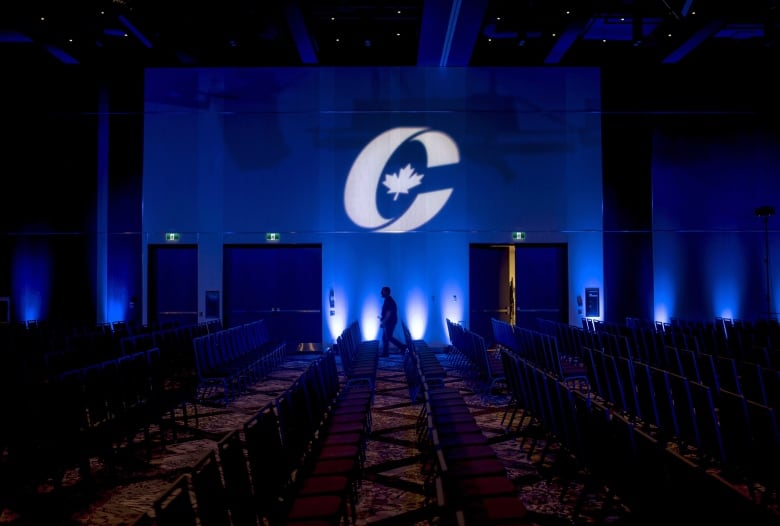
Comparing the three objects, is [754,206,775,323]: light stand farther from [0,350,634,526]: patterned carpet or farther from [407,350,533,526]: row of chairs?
[407,350,533,526]: row of chairs

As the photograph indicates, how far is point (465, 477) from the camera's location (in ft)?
11.5

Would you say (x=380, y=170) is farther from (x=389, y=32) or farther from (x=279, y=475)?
(x=279, y=475)

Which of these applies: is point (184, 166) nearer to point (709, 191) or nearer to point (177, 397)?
point (177, 397)

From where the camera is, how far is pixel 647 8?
37.3 ft

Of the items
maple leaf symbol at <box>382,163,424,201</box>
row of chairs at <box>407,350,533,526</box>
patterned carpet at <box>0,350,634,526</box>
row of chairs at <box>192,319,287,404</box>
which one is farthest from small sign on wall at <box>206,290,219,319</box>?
row of chairs at <box>407,350,533,526</box>

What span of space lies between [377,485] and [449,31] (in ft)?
31.1

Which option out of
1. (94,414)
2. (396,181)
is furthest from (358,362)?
(396,181)

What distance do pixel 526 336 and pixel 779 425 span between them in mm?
4754

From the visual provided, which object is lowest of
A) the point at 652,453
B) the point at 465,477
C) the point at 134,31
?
the point at 465,477

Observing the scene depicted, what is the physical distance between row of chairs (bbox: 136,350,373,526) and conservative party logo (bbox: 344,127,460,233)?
839cm

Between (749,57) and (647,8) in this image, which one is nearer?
(647,8)

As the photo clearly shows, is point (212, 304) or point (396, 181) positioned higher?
point (396, 181)

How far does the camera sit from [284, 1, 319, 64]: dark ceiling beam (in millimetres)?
10171

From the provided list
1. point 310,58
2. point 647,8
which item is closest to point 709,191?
point 647,8
